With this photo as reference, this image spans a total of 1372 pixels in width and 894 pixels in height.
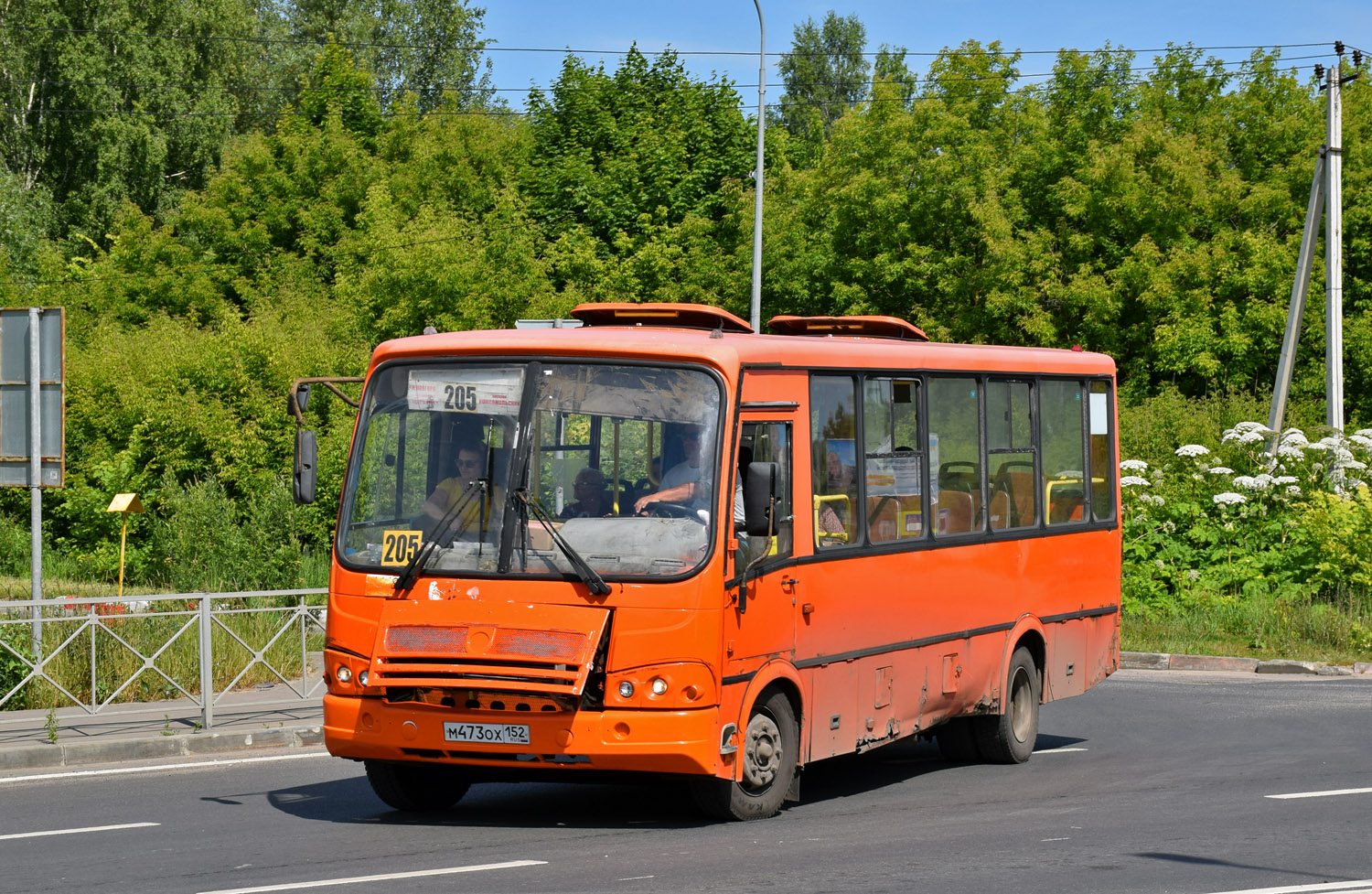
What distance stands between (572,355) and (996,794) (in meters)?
3.99

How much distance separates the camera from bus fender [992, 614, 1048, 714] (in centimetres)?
1217

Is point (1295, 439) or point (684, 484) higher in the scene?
point (1295, 439)

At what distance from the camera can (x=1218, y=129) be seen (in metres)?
41.0

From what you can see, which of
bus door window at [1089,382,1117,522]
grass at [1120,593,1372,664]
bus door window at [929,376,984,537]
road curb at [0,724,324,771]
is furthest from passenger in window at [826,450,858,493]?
grass at [1120,593,1372,664]

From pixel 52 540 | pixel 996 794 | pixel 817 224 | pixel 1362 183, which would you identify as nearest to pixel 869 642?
pixel 996 794

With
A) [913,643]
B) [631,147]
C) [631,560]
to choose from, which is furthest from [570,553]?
[631,147]

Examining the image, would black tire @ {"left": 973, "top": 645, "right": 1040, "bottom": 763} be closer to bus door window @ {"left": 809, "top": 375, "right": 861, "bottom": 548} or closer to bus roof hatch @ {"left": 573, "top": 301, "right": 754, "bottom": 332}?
bus door window @ {"left": 809, "top": 375, "right": 861, "bottom": 548}

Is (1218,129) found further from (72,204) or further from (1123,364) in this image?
(72,204)

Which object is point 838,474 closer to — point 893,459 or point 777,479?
point 893,459

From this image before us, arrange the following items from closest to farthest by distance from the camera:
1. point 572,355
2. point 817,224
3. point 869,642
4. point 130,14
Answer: point 572,355 < point 869,642 < point 817,224 < point 130,14

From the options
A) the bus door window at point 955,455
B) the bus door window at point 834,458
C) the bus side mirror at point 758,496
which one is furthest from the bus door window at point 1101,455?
the bus side mirror at point 758,496

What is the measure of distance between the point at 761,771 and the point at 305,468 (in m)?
3.09

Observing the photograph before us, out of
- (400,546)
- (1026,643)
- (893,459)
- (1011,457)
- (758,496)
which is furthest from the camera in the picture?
(1026,643)

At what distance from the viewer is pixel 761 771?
9.37 metres
